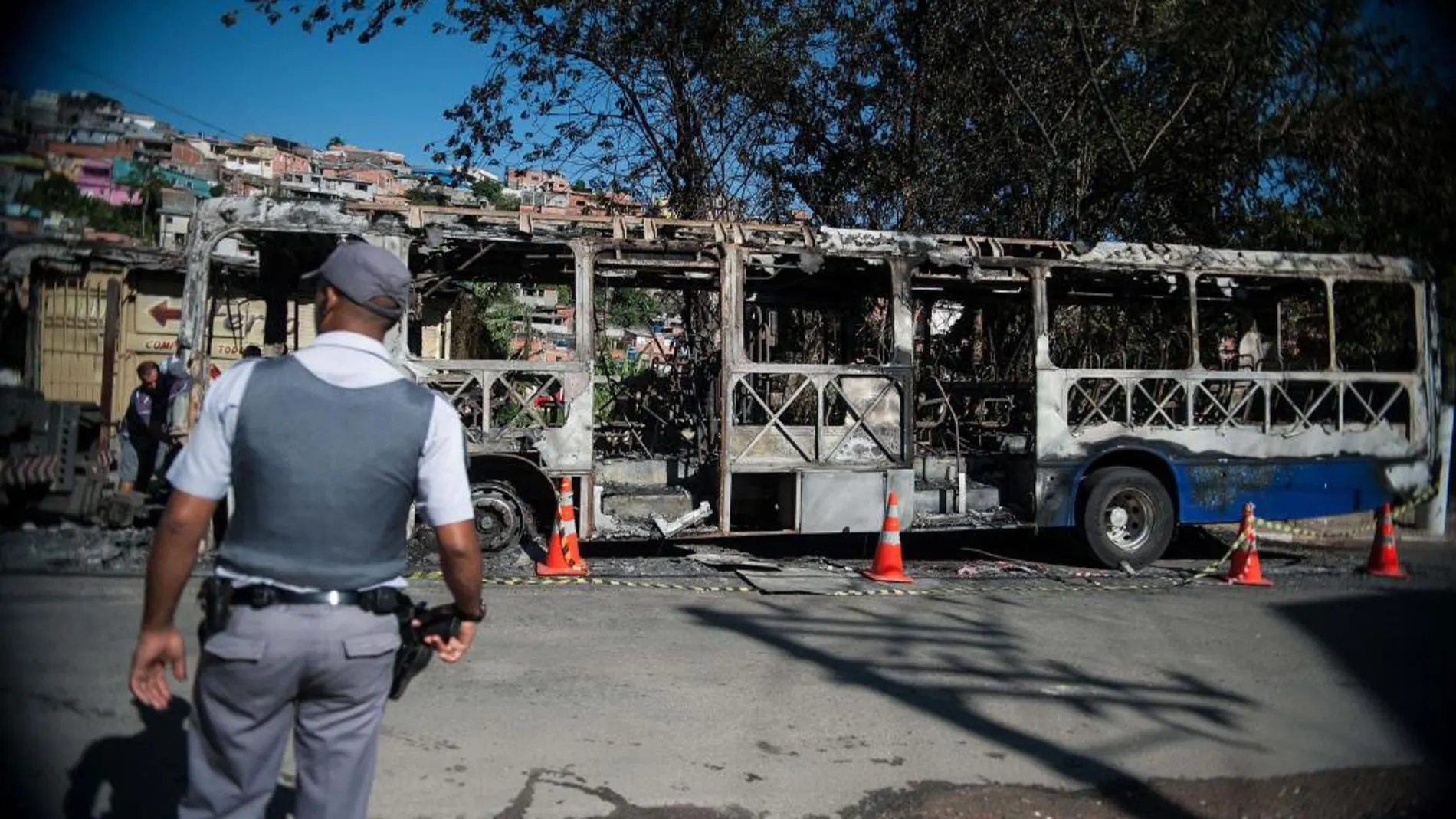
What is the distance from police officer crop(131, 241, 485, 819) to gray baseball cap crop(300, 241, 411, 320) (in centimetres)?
14

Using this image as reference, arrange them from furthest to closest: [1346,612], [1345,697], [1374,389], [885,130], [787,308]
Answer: [885,130] → [787,308] → [1374,389] → [1346,612] → [1345,697]

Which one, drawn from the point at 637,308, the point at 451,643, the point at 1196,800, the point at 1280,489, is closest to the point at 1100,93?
the point at 1280,489

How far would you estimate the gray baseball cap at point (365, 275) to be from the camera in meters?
2.63

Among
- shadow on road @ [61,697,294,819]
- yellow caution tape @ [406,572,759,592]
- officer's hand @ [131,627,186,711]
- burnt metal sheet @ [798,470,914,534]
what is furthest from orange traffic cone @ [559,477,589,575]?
officer's hand @ [131,627,186,711]

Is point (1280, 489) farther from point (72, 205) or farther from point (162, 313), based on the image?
point (162, 313)

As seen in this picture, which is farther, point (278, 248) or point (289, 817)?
point (278, 248)

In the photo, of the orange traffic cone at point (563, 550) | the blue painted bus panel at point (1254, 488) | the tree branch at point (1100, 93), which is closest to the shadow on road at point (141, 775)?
the orange traffic cone at point (563, 550)

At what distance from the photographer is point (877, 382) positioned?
896cm

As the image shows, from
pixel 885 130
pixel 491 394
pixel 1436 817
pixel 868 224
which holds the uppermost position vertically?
pixel 885 130

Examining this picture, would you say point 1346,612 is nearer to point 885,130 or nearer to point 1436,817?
point 1436,817

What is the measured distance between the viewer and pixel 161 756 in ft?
A: 13.4

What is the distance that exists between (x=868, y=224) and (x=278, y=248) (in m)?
8.56

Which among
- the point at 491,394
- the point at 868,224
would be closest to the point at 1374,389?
the point at 868,224

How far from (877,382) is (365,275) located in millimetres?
6677
